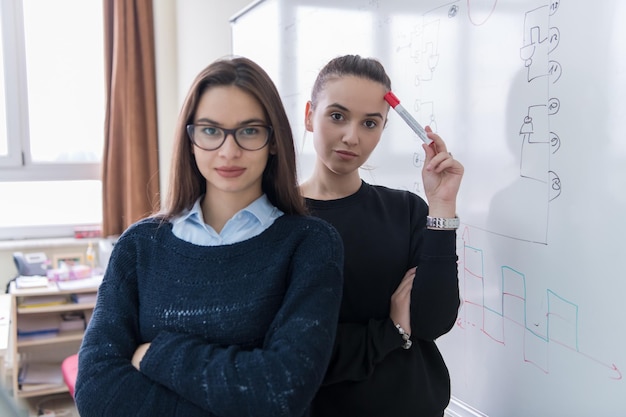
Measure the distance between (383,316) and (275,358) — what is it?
353 mm

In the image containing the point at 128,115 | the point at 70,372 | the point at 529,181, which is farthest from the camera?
the point at 128,115

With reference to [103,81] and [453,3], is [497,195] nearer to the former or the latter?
[453,3]

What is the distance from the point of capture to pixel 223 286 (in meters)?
0.92

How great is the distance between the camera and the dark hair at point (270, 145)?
968 mm

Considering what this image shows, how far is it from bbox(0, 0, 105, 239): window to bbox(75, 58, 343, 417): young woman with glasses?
329 centimetres

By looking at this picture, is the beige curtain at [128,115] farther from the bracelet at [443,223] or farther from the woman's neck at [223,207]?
the bracelet at [443,223]

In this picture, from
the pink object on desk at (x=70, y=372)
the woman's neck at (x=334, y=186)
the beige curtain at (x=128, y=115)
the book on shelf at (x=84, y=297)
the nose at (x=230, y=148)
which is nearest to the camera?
the nose at (x=230, y=148)

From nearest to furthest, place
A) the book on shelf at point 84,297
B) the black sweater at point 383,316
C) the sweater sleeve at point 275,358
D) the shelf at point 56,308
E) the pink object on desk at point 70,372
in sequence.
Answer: the sweater sleeve at point 275,358 → the black sweater at point 383,316 → the pink object on desk at point 70,372 → the shelf at point 56,308 → the book on shelf at point 84,297

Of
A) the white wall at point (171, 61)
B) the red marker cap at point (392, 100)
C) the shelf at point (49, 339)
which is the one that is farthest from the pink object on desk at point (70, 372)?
the red marker cap at point (392, 100)

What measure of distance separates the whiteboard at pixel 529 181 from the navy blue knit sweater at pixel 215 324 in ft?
1.59

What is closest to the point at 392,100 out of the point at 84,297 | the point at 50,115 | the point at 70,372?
the point at 70,372

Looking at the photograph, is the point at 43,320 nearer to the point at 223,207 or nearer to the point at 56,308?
the point at 56,308

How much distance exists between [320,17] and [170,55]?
2.05m

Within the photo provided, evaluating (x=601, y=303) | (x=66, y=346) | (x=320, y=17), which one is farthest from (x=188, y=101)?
(x=66, y=346)
